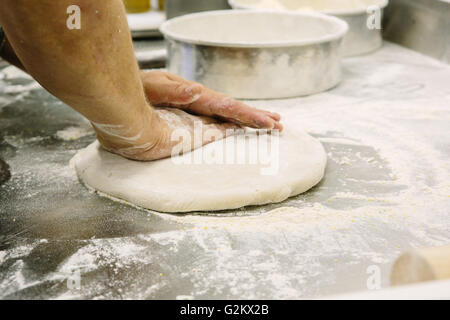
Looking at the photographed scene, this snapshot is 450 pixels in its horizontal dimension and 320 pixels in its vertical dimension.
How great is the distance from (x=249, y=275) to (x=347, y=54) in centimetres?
250

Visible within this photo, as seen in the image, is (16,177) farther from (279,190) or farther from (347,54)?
(347,54)

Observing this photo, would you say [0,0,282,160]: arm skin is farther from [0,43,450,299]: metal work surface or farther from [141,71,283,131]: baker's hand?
[0,43,450,299]: metal work surface

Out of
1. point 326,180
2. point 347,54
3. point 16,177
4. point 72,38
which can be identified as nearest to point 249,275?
point 326,180

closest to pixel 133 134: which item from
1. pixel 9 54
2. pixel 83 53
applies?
pixel 83 53

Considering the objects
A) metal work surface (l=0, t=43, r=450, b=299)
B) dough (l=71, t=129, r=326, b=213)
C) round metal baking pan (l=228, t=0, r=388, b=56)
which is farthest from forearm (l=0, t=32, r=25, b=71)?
round metal baking pan (l=228, t=0, r=388, b=56)

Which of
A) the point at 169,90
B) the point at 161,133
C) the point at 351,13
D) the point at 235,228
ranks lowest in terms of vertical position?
the point at 235,228

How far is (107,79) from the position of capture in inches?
54.4

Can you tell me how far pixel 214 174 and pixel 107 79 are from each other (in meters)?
0.48

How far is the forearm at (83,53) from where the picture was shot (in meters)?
1.18

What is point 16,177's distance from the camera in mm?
1784

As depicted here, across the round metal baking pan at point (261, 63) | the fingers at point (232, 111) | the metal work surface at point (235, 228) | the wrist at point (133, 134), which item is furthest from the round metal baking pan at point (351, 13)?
the wrist at point (133, 134)

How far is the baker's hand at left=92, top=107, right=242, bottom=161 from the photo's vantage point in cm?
159

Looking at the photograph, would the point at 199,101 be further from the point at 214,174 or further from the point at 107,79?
the point at 107,79
